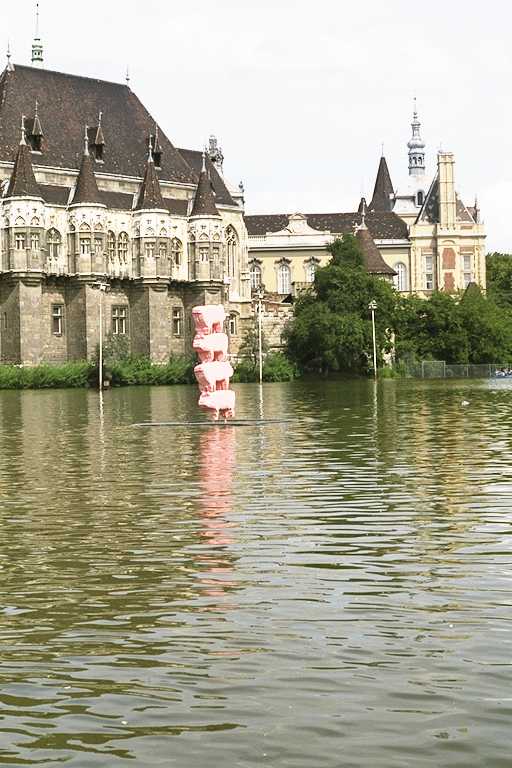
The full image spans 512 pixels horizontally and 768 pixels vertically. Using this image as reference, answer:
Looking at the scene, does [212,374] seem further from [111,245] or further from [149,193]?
[149,193]

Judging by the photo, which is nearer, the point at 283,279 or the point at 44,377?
the point at 44,377

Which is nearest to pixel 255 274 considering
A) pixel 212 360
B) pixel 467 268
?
pixel 467 268

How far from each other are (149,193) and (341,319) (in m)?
17.1

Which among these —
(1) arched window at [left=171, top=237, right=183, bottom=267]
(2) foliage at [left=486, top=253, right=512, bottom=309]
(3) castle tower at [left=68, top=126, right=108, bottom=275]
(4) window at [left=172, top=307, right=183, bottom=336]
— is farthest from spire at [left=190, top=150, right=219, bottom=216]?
(2) foliage at [left=486, top=253, right=512, bottom=309]

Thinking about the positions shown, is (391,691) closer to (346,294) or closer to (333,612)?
(333,612)

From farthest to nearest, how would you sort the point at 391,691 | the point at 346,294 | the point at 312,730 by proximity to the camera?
the point at 346,294, the point at 391,691, the point at 312,730

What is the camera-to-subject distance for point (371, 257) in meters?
131

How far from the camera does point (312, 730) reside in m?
8.40

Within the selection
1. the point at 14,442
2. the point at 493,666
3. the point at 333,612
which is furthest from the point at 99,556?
the point at 14,442

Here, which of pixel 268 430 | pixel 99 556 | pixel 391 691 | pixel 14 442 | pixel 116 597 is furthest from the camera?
pixel 268 430

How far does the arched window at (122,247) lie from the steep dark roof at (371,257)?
82.5 feet

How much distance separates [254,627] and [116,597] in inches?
73.5

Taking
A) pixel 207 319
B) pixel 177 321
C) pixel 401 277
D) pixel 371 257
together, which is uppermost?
pixel 371 257

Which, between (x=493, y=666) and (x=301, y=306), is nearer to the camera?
(x=493, y=666)
